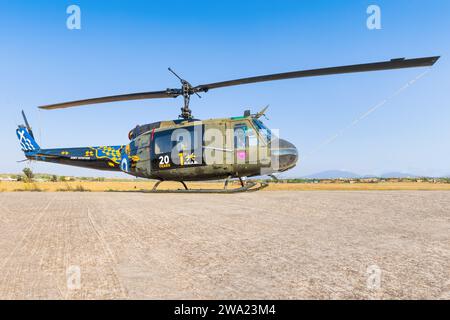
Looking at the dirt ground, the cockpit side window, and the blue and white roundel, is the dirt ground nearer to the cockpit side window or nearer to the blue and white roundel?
the cockpit side window

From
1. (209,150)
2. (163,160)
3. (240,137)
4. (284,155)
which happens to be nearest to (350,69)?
(284,155)

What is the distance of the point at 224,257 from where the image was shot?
2.96 m

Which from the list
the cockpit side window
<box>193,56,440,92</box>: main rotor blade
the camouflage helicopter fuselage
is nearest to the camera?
<box>193,56,440,92</box>: main rotor blade

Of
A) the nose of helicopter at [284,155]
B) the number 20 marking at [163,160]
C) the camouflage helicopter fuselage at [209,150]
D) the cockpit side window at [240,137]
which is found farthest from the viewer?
the number 20 marking at [163,160]

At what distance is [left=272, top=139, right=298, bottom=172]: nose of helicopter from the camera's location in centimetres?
1155

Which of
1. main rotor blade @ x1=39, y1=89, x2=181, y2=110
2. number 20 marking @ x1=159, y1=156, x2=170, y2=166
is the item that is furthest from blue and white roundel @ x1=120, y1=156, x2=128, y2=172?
main rotor blade @ x1=39, y1=89, x2=181, y2=110

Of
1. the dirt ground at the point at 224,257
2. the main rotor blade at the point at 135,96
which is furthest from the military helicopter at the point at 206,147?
the dirt ground at the point at 224,257

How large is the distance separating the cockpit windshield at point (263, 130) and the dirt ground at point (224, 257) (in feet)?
21.4

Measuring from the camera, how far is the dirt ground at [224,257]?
209cm

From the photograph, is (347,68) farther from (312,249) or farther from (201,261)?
(201,261)

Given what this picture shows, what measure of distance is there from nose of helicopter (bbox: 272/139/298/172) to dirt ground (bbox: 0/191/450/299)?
613 centimetres

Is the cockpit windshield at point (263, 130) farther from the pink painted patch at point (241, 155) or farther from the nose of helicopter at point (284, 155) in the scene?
the pink painted patch at point (241, 155)

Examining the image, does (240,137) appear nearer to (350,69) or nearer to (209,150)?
(209,150)
